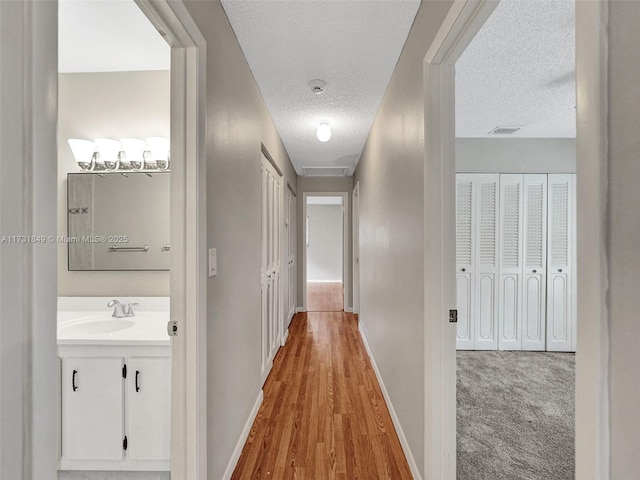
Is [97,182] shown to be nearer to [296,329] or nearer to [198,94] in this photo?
[198,94]

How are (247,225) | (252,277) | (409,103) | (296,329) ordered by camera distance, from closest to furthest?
(409,103) < (247,225) < (252,277) < (296,329)

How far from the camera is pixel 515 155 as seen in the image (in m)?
3.55

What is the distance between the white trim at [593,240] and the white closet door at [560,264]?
360cm

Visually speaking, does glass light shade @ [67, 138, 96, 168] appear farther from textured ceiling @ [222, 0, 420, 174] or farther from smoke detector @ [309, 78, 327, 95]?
smoke detector @ [309, 78, 327, 95]

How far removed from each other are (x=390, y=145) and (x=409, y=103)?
0.55 m

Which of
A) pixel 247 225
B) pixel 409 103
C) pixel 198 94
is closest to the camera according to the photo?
pixel 198 94

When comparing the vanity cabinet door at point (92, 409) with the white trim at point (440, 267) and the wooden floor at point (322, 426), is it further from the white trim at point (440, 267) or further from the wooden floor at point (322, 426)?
the white trim at point (440, 267)

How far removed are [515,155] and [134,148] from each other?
3858 mm

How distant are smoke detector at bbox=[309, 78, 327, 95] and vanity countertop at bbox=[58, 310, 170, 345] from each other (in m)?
1.90

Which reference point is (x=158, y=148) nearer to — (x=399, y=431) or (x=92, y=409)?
(x=92, y=409)

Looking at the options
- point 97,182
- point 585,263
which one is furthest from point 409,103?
point 97,182

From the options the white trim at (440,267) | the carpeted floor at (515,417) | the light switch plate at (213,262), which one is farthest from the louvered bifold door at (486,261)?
the light switch plate at (213,262)

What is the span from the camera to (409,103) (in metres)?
1.74

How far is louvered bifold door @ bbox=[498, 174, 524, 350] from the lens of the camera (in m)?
3.50
